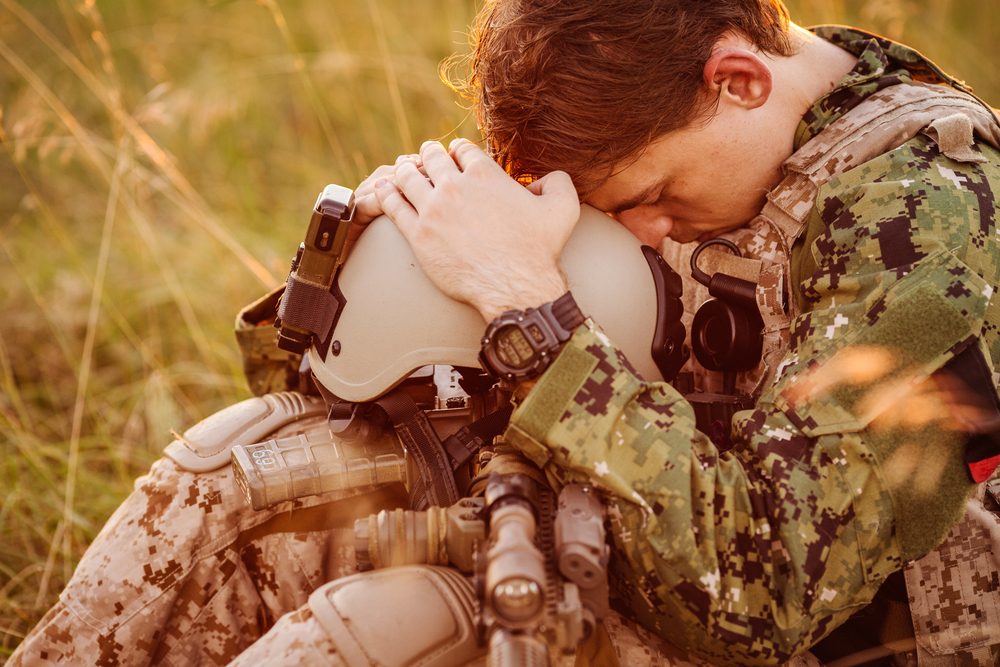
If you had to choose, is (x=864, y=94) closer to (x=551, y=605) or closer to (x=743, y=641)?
(x=743, y=641)

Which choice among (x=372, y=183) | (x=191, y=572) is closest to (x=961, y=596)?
(x=372, y=183)

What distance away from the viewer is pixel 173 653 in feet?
7.52

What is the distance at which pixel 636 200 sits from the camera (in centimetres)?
245

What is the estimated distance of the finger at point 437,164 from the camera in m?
2.25

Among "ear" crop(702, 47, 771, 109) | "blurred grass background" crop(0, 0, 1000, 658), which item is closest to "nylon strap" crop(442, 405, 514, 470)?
"ear" crop(702, 47, 771, 109)

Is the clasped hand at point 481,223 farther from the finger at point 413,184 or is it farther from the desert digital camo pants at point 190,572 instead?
the desert digital camo pants at point 190,572

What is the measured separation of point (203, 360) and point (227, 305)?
31 centimetres

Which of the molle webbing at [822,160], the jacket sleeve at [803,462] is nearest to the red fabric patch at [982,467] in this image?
the jacket sleeve at [803,462]

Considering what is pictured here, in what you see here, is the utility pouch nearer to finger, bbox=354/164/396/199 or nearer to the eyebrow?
finger, bbox=354/164/396/199

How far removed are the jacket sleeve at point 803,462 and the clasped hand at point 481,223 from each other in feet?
0.79

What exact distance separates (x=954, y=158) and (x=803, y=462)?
81 centimetres

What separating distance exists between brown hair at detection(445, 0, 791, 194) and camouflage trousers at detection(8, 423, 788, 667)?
1081 millimetres

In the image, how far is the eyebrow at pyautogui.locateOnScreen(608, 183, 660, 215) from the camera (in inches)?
94.9

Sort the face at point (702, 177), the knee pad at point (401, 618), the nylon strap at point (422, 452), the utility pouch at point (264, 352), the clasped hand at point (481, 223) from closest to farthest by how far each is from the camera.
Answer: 1. the knee pad at point (401, 618)
2. the clasped hand at point (481, 223)
3. the nylon strap at point (422, 452)
4. the face at point (702, 177)
5. the utility pouch at point (264, 352)
